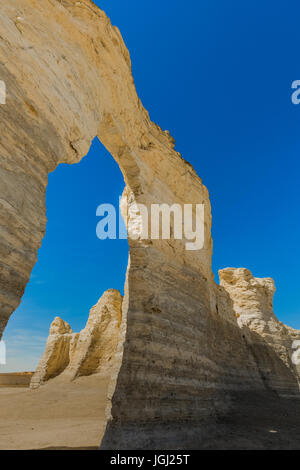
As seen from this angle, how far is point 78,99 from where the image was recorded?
177 inches

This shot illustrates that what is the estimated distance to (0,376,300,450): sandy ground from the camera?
498 centimetres

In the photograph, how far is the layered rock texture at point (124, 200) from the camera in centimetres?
305

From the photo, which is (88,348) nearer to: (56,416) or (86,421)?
(56,416)

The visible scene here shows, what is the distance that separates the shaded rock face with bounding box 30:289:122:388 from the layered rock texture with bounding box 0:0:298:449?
6.50m

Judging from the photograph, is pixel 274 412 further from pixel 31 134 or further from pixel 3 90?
pixel 3 90

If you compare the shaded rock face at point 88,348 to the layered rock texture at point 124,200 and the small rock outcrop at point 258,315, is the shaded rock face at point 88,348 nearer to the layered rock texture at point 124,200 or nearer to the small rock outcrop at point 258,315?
the small rock outcrop at point 258,315

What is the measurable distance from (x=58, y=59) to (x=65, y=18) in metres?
1.05

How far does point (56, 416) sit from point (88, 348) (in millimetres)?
4393

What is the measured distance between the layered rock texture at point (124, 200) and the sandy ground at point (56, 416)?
5.26 ft

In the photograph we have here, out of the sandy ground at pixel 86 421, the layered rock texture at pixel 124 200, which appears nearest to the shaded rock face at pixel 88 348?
the sandy ground at pixel 86 421

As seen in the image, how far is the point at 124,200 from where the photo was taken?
8.42 meters

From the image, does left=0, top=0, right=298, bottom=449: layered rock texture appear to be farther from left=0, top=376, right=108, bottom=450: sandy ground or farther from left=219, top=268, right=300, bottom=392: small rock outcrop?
left=219, top=268, right=300, bottom=392: small rock outcrop

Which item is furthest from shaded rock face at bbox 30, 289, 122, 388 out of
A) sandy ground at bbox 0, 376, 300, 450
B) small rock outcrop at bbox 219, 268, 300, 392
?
small rock outcrop at bbox 219, 268, 300, 392

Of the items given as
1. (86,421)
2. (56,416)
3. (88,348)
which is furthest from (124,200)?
(88,348)
